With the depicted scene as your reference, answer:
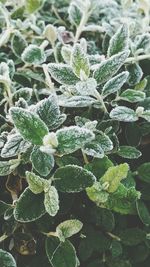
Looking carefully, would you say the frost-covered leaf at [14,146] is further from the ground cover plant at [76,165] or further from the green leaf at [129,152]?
the green leaf at [129,152]

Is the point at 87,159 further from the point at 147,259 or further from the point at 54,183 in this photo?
the point at 147,259

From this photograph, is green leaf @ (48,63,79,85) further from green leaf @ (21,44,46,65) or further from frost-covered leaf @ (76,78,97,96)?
green leaf @ (21,44,46,65)

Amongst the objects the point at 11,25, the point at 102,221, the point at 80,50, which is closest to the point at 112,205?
the point at 102,221

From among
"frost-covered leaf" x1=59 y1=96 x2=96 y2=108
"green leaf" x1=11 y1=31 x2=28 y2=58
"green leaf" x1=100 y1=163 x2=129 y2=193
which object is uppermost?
"green leaf" x1=11 y1=31 x2=28 y2=58

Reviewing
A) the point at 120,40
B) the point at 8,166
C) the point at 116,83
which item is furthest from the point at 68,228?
the point at 120,40

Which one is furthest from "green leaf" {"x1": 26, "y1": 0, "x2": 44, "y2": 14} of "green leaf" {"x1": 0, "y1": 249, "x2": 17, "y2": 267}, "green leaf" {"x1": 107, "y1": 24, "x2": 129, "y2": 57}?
"green leaf" {"x1": 0, "y1": 249, "x2": 17, "y2": 267}

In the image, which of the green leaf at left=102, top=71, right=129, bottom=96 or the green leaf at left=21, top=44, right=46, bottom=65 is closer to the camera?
the green leaf at left=102, top=71, right=129, bottom=96

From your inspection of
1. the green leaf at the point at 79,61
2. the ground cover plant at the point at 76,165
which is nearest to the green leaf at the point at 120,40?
the ground cover plant at the point at 76,165
